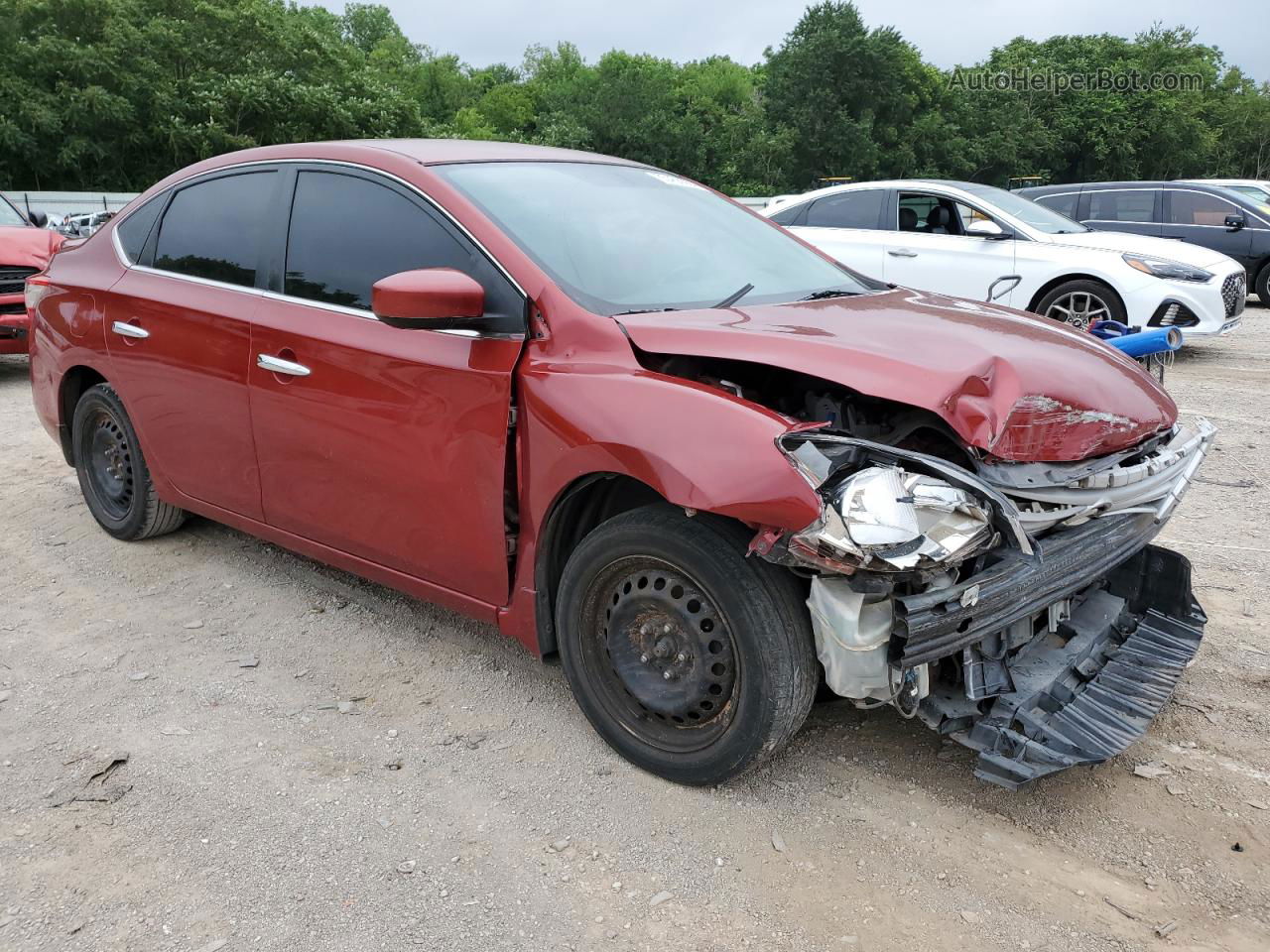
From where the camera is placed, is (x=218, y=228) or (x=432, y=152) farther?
(x=218, y=228)

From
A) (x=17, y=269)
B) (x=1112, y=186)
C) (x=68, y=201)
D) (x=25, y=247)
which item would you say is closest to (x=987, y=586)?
(x=17, y=269)

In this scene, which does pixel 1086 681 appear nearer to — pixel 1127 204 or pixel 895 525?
pixel 895 525

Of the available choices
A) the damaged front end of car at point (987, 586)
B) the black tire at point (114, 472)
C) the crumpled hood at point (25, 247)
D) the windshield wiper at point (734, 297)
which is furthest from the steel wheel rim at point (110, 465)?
the crumpled hood at point (25, 247)

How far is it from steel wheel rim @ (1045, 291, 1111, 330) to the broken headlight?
7417mm

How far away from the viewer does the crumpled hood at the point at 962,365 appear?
2.56 m

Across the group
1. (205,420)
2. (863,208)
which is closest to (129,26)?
(863,208)

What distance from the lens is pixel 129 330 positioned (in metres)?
4.18

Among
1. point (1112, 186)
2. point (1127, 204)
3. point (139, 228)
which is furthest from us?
point (1112, 186)

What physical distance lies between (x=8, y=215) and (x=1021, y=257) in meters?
9.36

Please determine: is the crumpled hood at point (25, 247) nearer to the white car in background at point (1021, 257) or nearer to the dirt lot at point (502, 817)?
the dirt lot at point (502, 817)

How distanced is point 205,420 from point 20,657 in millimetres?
1040

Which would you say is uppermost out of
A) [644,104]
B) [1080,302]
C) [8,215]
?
[644,104]

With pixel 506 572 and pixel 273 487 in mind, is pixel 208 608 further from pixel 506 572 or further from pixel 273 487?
pixel 506 572

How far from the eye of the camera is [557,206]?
336 centimetres
